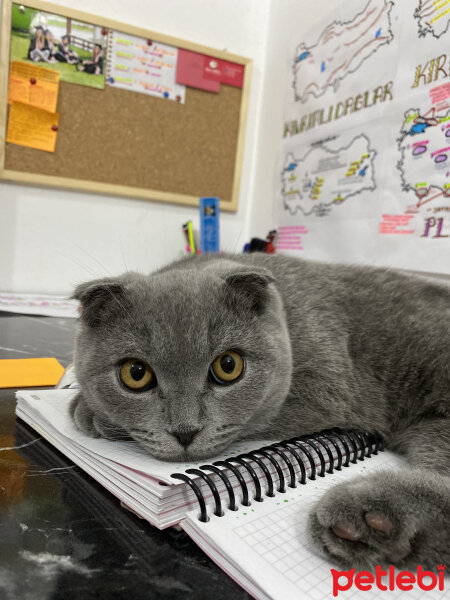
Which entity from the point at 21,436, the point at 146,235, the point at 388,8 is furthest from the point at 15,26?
the point at 21,436

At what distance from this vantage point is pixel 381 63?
152 cm

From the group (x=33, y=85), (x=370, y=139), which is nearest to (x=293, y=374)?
(x=370, y=139)

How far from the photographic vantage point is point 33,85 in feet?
6.07

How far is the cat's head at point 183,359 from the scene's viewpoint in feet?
2.06

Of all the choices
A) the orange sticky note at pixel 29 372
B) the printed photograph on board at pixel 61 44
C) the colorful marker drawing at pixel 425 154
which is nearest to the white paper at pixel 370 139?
the colorful marker drawing at pixel 425 154

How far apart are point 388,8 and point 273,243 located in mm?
985

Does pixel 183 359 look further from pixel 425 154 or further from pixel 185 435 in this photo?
pixel 425 154

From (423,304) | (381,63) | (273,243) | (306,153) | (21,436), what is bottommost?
(21,436)

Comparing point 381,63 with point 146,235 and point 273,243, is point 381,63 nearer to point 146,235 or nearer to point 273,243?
point 273,243

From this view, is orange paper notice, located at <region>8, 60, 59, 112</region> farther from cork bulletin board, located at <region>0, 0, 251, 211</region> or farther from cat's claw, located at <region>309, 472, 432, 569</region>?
cat's claw, located at <region>309, 472, 432, 569</region>

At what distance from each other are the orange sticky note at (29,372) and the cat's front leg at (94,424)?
1.08 feet

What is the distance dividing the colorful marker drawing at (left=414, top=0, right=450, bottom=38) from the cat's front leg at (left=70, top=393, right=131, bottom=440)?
1378 mm

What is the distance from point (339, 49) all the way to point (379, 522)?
5.71ft

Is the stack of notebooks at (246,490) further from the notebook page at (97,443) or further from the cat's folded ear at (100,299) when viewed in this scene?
the cat's folded ear at (100,299)
